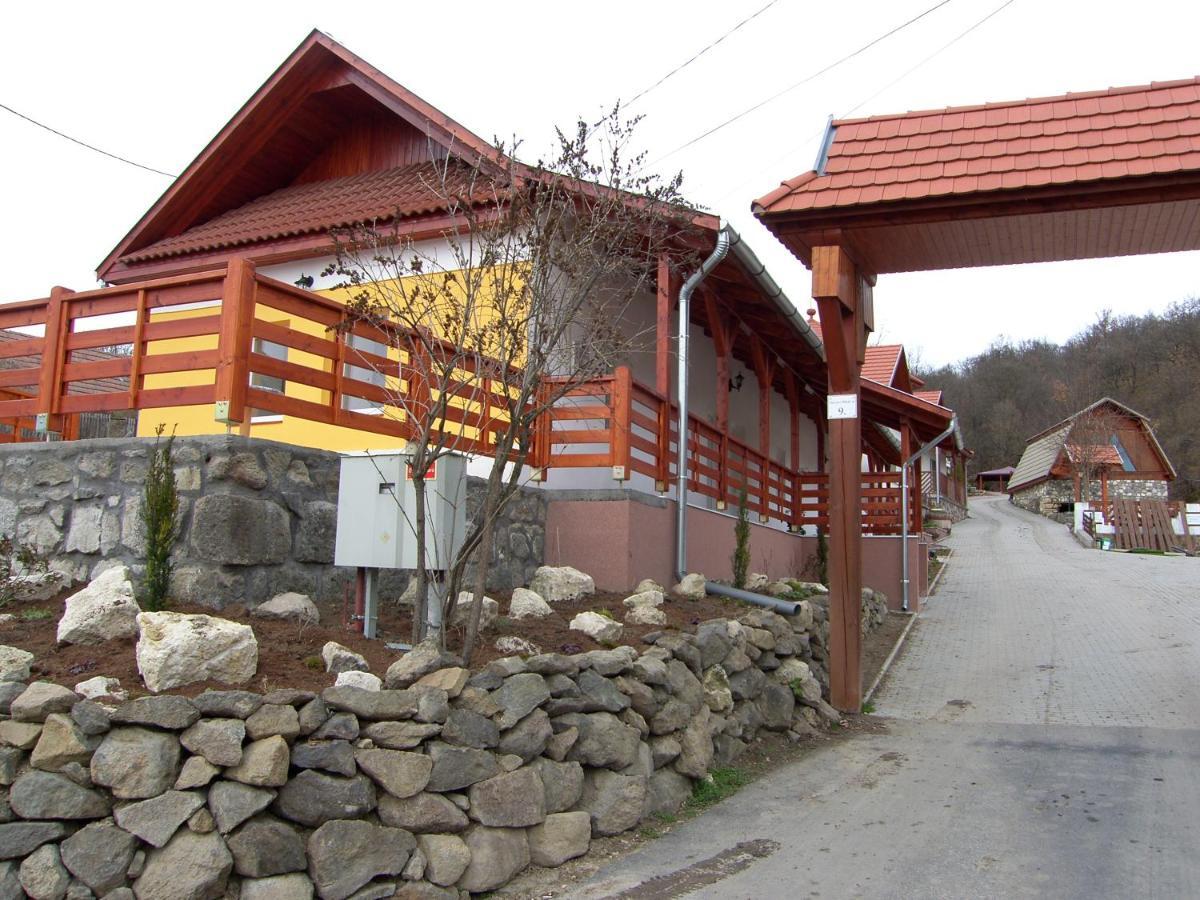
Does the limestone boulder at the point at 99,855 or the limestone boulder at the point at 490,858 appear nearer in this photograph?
the limestone boulder at the point at 99,855

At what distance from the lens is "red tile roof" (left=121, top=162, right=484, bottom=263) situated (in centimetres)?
1036

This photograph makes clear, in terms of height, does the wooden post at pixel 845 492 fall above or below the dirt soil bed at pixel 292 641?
above

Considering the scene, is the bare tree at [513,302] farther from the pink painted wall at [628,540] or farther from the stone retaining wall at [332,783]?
the pink painted wall at [628,540]

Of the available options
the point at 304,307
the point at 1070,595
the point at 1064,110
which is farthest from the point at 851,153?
the point at 1070,595

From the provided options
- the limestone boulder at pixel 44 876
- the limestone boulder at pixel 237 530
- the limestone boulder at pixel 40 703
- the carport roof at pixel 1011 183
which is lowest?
the limestone boulder at pixel 44 876

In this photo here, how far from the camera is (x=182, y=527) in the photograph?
5.35m

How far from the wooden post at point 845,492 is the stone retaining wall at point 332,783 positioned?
282 centimetres

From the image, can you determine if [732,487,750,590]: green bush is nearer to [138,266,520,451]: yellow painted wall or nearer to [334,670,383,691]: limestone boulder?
[138,266,520,451]: yellow painted wall

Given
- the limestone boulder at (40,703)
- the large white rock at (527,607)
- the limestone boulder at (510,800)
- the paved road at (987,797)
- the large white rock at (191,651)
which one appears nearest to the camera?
the limestone boulder at (40,703)

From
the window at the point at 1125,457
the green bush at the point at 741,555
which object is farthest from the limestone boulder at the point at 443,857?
the window at the point at 1125,457

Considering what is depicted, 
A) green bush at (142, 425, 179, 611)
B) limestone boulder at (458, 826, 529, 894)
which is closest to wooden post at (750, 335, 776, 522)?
green bush at (142, 425, 179, 611)

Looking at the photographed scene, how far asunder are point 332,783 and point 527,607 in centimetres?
253

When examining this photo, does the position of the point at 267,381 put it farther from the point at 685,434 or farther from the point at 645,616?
the point at 645,616

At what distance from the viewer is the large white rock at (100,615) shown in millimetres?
4535
